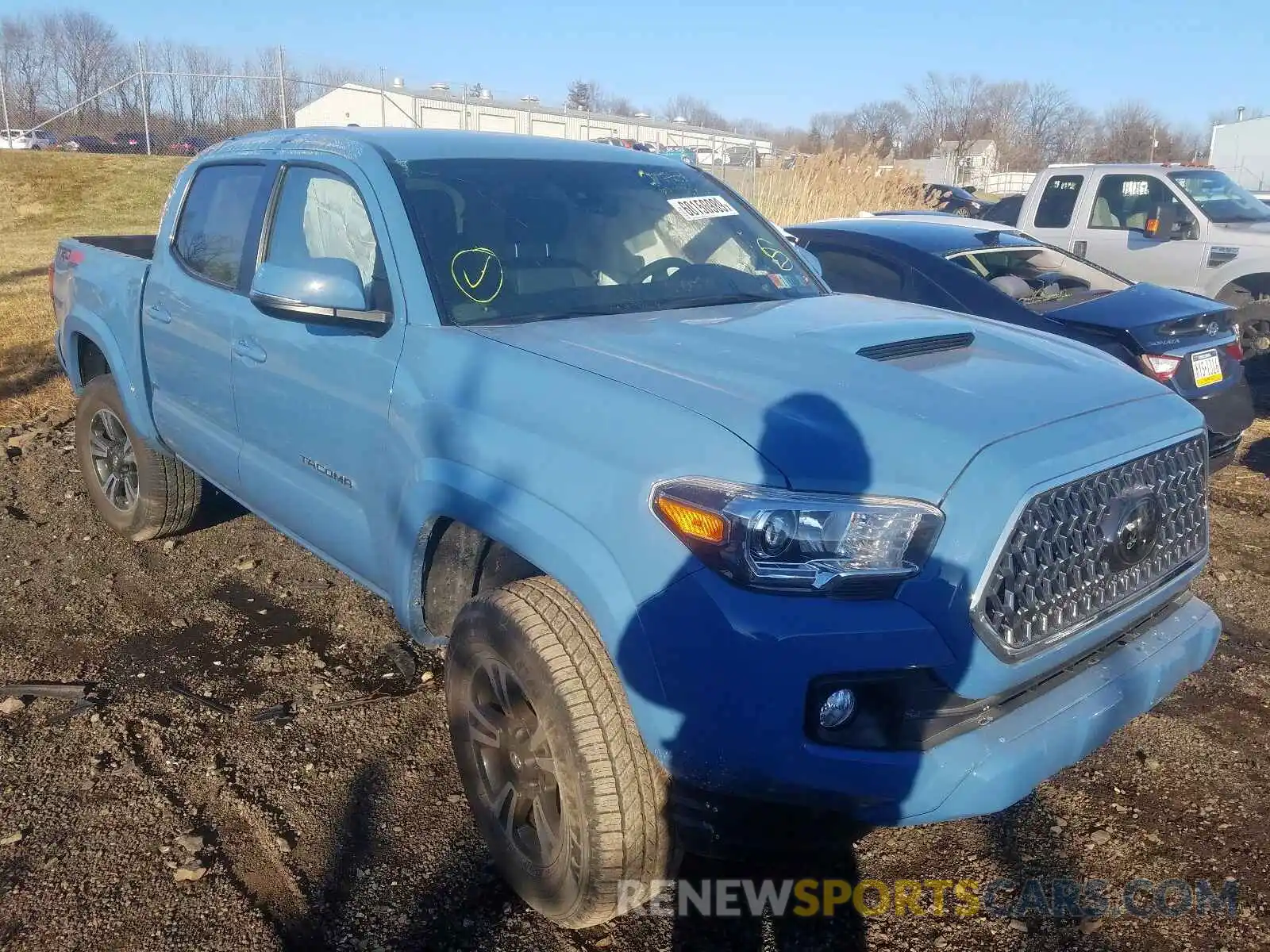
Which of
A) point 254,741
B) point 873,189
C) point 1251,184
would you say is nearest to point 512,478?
point 254,741

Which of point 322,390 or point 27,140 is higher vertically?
point 322,390

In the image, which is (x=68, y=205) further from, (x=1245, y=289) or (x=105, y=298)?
(x=1245, y=289)

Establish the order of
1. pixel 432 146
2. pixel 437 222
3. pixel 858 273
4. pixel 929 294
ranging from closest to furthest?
pixel 437 222 → pixel 432 146 → pixel 929 294 → pixel 858 273

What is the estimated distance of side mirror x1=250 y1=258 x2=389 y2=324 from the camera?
3092 millimetres

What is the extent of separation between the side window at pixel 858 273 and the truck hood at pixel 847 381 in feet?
9.57

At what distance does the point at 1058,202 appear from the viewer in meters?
10.4

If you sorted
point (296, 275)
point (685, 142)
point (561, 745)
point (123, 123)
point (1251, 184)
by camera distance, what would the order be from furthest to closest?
1. point (685, 142)
2. point (1251, 184)
3. point (123, 123)
4. point (296, 275)
5. point (561, 745)

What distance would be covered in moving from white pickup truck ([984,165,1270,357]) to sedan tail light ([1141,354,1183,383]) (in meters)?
4.16

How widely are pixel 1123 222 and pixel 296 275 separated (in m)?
9.08

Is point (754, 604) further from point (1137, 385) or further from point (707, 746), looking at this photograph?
point (1137, 385)

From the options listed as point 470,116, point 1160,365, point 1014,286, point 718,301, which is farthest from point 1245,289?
point 470,116

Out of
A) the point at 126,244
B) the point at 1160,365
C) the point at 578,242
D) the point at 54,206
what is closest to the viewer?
the point at 578,242

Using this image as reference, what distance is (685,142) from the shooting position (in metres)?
45.9

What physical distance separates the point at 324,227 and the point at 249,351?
521 millimetres
